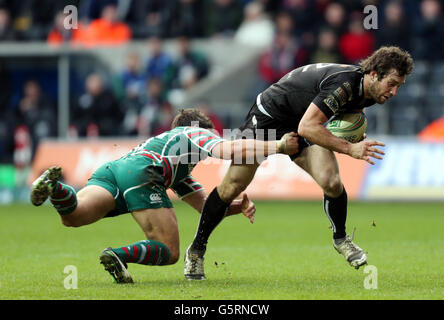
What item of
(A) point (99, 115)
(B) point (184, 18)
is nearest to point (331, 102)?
(A) point (99, 115)

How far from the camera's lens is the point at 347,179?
1662cm

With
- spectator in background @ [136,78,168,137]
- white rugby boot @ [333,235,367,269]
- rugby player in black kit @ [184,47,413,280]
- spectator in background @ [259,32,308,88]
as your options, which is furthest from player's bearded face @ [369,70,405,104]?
spectator in background @ [136,78,168,137]

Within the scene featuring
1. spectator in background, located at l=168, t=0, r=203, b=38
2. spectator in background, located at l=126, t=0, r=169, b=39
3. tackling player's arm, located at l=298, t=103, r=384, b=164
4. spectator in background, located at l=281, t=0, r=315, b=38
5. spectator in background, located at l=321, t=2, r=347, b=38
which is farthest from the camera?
spectator in background, located at l=126, t=0, r=169, b=39

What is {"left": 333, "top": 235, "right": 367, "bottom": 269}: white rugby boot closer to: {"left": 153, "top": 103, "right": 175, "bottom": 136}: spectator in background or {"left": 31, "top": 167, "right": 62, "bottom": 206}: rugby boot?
{"left": 31, "top": 167, "right": 62, "bottom": 206}: rugby boot

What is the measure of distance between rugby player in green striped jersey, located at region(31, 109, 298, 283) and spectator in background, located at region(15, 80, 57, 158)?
41.2 feet

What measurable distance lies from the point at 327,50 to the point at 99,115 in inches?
200

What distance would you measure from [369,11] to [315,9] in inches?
62.3

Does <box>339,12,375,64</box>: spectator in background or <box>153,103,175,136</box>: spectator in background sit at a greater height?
<box>339,12,375,64</box>: spectator in background

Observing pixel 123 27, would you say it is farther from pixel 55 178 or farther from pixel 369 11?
pixel 55 178

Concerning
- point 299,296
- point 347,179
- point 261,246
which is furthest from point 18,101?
point 299,296

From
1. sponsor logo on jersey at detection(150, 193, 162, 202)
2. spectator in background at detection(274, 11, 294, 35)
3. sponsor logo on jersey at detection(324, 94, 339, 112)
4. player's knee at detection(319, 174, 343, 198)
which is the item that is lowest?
sponsor logo on jersey at detection(150, 193, 162, 202)

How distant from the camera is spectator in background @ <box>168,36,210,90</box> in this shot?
19219 millimetres

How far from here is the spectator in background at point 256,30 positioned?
790 inches
